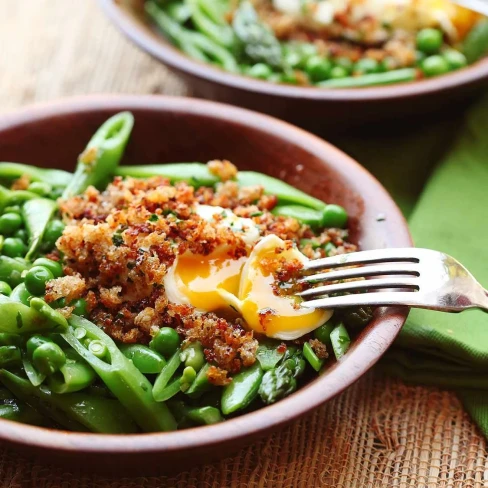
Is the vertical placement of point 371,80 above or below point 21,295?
above

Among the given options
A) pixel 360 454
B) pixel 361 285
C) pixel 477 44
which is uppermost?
pixel 477 44

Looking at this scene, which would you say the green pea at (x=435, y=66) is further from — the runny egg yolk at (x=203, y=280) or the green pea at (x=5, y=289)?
the green pea at (x=5, y=289)

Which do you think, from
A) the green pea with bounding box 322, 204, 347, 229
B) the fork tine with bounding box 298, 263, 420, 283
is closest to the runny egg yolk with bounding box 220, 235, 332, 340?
the fork tine with bounding box 298, 263, 420, 283

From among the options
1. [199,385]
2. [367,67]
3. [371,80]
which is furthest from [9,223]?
[367,67]

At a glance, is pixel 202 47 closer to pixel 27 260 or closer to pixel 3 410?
pixel 27 260

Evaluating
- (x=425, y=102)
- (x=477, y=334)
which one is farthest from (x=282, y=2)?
(x=477, y=334)

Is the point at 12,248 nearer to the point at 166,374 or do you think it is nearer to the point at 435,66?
the point at 166,374

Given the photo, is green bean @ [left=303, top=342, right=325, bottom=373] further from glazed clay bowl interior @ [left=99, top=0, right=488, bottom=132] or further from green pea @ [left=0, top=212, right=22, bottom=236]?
glazed clay bowl interior @ [left=99, top=0, right=488, bottom=132]
